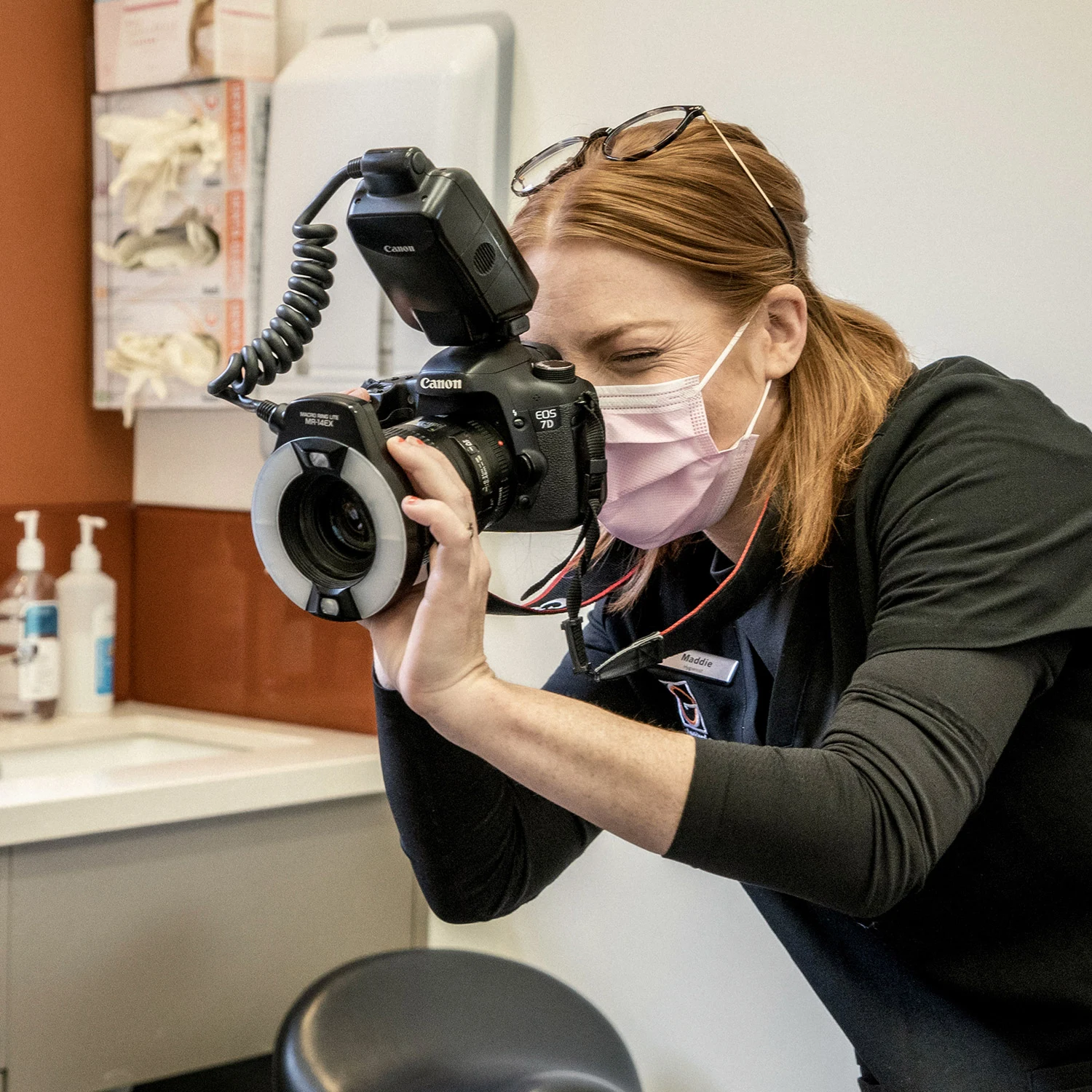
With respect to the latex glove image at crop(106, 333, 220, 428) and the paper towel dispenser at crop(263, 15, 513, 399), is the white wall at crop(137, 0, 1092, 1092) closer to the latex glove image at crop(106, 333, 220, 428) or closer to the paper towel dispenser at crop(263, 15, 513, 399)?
the paper towel dispenser at crop(263, 15, 513, 399)

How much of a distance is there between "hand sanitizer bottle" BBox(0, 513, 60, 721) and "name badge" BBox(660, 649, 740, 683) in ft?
3.26

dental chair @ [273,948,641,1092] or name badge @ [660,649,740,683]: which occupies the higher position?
name badge @ [660,649,740,683]

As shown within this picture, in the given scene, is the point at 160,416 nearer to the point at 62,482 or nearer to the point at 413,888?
the point at 62,482

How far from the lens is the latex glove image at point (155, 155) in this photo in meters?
1.68

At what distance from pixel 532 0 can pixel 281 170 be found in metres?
0.38

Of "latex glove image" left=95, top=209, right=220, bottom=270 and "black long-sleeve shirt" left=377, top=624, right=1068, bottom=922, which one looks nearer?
"black long-sleeve shirt" left=377, top=624, right=1068, bottom=922

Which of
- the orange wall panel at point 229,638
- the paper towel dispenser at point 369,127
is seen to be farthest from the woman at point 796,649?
the orange wall panel at point 229,638

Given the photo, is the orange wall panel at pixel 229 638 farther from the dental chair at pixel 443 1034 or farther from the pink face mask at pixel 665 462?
the pink face mask at pixel 665 462

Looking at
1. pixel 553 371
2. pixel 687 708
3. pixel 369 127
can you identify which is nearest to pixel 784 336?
pixel 553 371

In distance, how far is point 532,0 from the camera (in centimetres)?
158

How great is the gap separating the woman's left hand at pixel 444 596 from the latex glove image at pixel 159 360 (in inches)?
43.0

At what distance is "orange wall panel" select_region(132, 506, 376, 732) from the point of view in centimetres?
178

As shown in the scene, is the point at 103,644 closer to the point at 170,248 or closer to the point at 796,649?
the point at 170,248

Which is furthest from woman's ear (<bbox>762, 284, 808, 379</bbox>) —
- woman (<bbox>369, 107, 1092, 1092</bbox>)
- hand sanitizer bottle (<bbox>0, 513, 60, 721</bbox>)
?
hand sanitizer bottle (<bbox>0, 513, 60, 721</bbox>)
